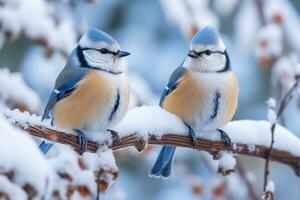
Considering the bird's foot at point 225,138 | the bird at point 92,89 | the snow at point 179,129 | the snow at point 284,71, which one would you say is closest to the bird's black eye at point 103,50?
the bird at point 92,89

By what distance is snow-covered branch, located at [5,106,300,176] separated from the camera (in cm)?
232

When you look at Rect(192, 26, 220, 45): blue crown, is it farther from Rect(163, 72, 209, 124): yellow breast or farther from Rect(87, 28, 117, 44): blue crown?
Rect(87, 28, 117, 44): blue crown

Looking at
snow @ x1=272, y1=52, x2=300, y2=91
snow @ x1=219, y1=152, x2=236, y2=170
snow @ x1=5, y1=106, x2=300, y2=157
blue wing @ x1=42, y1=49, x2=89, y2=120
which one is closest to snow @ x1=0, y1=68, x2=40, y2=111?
blue wing @ x1=42, y1=49, x2=89, y2=120

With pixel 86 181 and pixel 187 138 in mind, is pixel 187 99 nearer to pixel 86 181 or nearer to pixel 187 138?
pixel 187 138

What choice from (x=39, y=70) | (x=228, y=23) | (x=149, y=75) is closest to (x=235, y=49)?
(x=228, y=23)

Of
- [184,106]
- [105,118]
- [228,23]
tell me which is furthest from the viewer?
[228,23]

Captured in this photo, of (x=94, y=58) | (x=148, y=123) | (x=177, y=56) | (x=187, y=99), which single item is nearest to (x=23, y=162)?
(x=148, y=123)

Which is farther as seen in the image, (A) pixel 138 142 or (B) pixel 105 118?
(B) pixel 105 118

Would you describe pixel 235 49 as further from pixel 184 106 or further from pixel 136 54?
pixel 184 106

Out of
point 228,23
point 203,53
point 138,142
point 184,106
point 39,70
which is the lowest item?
point 138,142

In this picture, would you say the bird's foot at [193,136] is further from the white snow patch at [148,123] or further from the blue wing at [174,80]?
the blue wing at [174,80]

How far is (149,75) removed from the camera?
29.2 feet

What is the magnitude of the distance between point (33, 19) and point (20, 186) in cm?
159

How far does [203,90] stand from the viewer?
9.12 ft
